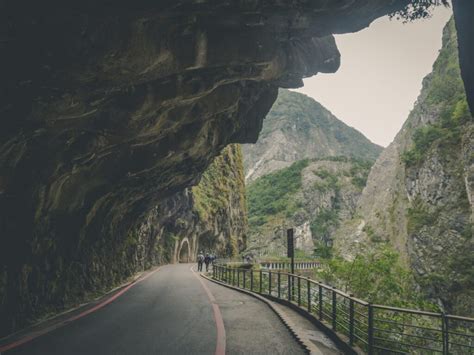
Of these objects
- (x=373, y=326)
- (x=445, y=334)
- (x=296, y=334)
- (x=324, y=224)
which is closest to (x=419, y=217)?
(x=296, y=334)

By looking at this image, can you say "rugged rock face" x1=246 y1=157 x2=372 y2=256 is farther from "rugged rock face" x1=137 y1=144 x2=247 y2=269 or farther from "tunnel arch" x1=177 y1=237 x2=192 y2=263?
"tunnel arch" x1=177 y1=237 x2=192 y2=263

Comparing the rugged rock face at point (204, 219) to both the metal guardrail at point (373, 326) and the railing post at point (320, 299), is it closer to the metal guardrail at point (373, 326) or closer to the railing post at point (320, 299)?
the railing post at point (320, 299)

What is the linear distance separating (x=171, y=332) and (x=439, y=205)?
1741 inches

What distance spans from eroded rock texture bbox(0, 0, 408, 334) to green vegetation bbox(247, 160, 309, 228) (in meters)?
130

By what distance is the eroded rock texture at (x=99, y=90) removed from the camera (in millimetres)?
6793

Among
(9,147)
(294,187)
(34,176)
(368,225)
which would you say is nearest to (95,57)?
(9,147)

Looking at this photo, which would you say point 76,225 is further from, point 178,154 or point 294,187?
point 294,187

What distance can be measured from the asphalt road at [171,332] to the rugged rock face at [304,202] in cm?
11377

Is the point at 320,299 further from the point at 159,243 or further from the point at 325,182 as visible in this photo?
the point at 325,182

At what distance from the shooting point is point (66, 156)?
10719mm

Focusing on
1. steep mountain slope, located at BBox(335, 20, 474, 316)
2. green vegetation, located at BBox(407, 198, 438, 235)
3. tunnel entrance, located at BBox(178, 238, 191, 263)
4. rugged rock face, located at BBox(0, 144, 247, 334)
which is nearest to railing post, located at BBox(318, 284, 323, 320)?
rugged rock face, located at BBox(0, 144, 247, 334)

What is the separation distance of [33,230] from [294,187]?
A: 490 feet

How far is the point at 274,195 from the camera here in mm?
161000

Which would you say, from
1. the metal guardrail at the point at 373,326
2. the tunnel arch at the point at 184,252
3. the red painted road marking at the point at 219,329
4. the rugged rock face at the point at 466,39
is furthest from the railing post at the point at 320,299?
the tunnel arch at the point at 184,252
